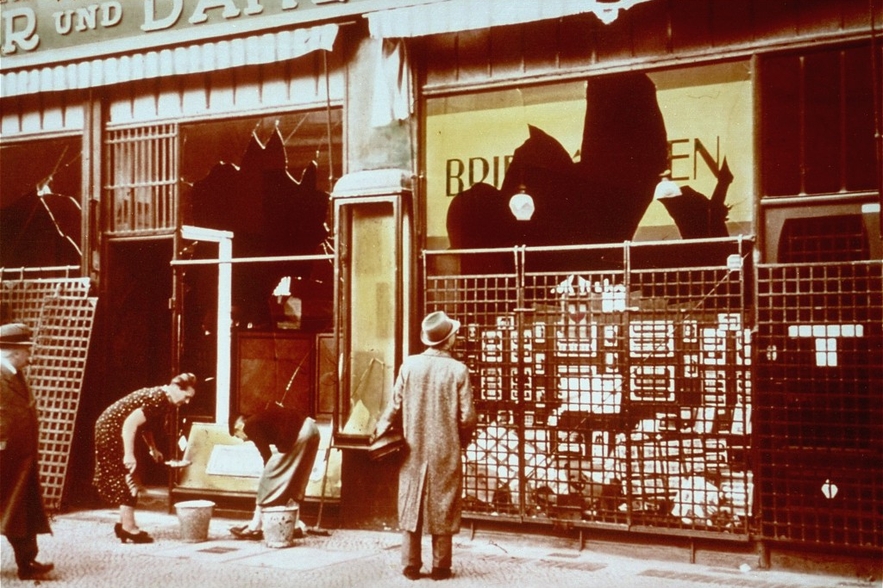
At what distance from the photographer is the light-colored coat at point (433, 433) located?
741 cm

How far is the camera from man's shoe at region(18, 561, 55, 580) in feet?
24.6

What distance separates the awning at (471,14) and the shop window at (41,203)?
421 cm

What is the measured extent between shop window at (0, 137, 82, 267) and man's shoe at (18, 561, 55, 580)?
4539 millimetres

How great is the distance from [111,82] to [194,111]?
103cm

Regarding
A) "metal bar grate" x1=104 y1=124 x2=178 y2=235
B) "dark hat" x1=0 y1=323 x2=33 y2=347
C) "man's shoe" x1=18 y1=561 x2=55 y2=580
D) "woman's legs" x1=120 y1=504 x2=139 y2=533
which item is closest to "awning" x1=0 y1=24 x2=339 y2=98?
"metal bar grate" x1=104 y1=124 x2=178 y2=235

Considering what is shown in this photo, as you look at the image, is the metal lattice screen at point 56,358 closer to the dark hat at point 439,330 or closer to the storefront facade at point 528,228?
the storefront facade at point 528,228

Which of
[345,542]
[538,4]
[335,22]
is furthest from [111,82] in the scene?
[345,542]

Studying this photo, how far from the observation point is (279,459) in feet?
30.2

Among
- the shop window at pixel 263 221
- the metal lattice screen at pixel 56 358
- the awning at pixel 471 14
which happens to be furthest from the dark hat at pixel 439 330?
the metal lattice screen at pixel 56 358

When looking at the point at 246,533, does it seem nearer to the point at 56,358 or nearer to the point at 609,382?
the point at 56,358

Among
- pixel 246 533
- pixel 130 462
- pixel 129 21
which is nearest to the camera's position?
pixel 130 462

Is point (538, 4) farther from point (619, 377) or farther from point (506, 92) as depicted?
point (619, 377)

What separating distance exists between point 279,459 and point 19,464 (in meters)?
2.39

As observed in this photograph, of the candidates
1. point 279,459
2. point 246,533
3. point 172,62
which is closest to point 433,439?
point 279,459
